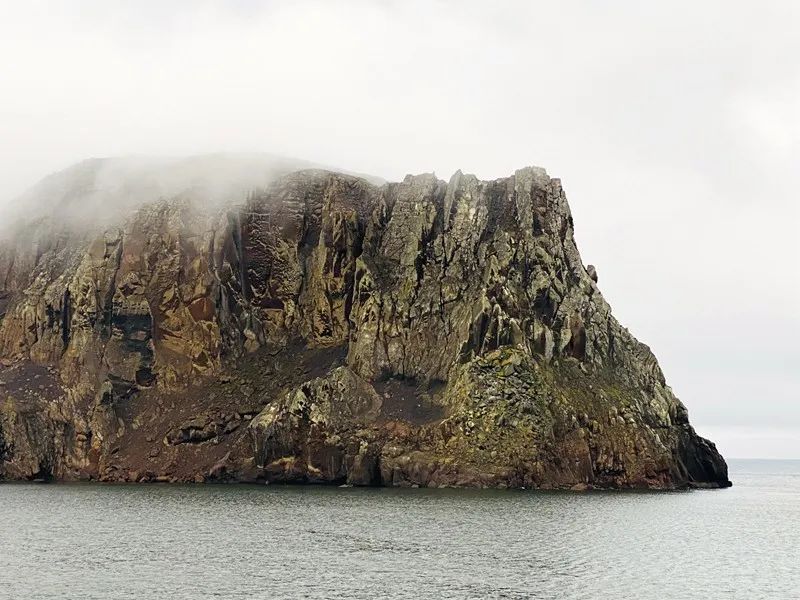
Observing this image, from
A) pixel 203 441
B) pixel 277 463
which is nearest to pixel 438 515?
pixel 277 463

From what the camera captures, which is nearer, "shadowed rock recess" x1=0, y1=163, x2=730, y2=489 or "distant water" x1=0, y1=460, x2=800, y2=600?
"distant water" x1=0, y1=460, x2=800, y2=600

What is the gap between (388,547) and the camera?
308 ft

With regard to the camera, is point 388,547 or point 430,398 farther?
point 430,398

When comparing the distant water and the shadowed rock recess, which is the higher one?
the shadowed rock recess

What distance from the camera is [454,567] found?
83.9 m

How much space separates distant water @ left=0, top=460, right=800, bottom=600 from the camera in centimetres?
7531

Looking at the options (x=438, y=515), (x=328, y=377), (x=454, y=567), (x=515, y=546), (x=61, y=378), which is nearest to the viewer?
(x=454, y=567)

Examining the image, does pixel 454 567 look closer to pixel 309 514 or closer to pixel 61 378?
pixel 309 514

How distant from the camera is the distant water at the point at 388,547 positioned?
247 feet

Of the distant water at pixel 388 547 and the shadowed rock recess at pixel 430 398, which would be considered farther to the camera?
the shadowed rock recess at pixel 430 398

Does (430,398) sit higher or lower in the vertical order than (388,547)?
higher

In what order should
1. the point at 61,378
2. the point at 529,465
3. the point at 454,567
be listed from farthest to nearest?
1. the point at 61,378
2. the point at 529,465
3. the point at 454,567

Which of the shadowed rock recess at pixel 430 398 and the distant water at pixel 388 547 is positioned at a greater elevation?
the shadowed rock recess at pixel 430 398

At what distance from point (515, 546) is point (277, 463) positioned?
83.8 meters
